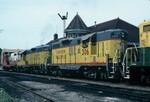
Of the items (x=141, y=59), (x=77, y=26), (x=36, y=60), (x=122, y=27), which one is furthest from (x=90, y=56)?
(x=77, y=26)

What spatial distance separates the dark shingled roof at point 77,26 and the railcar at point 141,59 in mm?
40173

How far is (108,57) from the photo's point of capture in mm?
20203

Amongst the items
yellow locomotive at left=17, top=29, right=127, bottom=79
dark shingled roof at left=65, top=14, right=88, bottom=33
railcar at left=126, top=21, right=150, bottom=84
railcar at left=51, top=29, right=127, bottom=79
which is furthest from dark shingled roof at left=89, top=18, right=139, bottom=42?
railcar at left=126, top=21, right=150, bottom=84

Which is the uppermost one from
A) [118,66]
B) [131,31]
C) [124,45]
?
[131,31]

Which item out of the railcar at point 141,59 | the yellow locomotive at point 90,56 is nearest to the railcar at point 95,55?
the yellow locomotive at point 90,56

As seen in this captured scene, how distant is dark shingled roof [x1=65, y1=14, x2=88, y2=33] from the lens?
190ft

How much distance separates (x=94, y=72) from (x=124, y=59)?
3971 millimetres

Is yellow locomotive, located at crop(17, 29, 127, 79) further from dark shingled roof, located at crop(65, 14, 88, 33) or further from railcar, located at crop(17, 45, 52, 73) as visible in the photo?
dark shingled roof, located at crop(65, 14, 88, 33)

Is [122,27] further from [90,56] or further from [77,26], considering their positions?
[90,56]

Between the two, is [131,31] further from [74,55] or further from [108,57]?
[108,57]

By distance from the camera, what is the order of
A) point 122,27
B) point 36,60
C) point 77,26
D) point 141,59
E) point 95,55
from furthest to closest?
point 77,26
point 122,27
point 36,60
point 95,55
point 141,59

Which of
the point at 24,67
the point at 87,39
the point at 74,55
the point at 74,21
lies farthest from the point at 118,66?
the point at 74,21

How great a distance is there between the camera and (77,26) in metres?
58.5

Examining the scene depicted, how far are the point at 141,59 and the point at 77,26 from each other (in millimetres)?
42199
